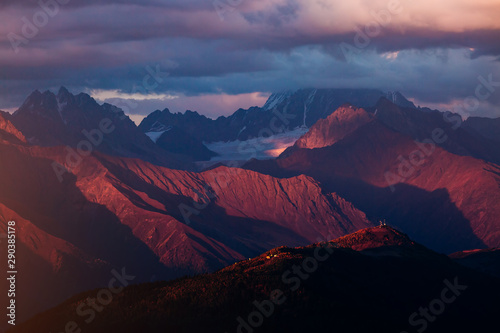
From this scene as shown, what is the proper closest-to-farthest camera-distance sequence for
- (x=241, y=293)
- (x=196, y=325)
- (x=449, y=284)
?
(x=196, y=325) < (x=241, y=293) < (x=449, y=284)

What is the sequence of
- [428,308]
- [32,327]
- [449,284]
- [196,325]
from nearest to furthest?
[196,325] < [32,327] < [428,308] < [449,284]

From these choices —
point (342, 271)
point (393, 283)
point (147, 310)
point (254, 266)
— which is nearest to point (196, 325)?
point (147, 310)

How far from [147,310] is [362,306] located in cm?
3739

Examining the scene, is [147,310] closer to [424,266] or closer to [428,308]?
[428,308]

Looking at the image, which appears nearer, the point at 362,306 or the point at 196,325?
the point at 196,325

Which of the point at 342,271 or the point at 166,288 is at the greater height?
the point at 166,288

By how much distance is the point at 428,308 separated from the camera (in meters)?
178

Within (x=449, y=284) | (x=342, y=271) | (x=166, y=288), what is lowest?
(x=449, y=284)

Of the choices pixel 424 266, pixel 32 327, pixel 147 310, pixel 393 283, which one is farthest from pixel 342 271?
pixel 32 327

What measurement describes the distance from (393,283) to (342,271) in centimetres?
1298

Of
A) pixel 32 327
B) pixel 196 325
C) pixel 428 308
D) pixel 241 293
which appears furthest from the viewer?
pixel 428 308

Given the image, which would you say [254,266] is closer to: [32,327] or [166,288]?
[166,288]

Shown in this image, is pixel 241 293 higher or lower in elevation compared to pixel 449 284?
higher

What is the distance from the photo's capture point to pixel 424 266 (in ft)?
649
